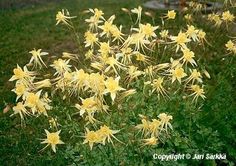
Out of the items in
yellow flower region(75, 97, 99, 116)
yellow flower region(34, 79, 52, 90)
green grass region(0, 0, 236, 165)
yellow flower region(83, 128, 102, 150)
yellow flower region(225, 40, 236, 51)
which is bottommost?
green grass region(0, 0, 236, 165)

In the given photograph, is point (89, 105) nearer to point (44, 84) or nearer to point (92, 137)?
point (92, 137)

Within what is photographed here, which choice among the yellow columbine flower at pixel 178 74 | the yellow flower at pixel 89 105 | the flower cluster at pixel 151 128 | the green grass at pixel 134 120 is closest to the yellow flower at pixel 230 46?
the green grass at pixel 134 120

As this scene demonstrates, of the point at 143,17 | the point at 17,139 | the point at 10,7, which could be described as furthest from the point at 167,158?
the point at 10,7

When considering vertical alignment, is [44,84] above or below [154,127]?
above

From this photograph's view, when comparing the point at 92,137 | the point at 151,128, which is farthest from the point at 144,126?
the point at 92,137

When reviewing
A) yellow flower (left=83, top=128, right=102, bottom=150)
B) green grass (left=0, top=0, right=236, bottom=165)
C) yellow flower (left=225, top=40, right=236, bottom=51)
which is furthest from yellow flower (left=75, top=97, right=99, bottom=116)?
yellow flower (left=225, top=40, right=236, bottom=51)

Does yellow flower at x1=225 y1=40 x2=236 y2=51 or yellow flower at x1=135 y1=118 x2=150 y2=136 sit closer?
yellow flower at x1=135 y1=118 x2=150 y2=136

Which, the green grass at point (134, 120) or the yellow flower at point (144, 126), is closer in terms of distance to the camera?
the yellow flower at point (144, 126)

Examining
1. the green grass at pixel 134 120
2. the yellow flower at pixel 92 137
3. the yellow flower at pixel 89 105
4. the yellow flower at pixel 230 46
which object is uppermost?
the yellow flower at pixel 89 105

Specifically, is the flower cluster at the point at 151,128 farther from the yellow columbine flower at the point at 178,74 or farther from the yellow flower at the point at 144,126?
the yellow columbine flower at the point at 178,74

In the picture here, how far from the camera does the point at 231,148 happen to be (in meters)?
4.13

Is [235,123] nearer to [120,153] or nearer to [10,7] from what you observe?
[120,153]

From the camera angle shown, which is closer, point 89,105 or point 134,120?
point 89,105

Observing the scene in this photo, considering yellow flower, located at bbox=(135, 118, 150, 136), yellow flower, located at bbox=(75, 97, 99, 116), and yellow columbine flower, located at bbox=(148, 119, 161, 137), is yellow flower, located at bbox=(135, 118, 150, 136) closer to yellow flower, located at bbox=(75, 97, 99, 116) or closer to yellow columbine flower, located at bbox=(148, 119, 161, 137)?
yellow columbine flower, located at bbox=(148, 119, 161, 137)
